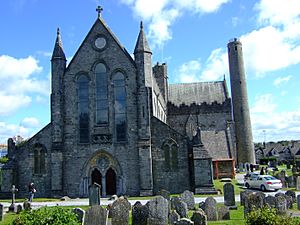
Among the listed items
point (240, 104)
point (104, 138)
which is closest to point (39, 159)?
point (104, 138)

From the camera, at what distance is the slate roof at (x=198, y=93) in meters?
48.4

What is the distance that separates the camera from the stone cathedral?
27.8m

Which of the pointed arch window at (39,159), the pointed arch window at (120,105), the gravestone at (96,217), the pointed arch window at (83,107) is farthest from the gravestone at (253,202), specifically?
the pointed arch window at (39,159)

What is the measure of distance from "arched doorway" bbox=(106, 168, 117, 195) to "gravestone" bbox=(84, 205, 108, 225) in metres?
16.1

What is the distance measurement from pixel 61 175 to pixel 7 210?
721cm

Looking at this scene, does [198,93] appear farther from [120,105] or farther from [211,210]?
[211,210]

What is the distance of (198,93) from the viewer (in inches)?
1965

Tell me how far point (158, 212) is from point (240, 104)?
1755 inches

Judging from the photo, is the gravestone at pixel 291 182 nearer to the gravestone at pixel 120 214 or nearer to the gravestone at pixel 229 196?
the gravestone at pixel 229 196

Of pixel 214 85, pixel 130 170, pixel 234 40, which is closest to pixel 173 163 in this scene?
pixel 130 170

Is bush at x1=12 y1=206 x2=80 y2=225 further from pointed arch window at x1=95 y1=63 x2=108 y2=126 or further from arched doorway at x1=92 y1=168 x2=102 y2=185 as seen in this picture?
pointed arch window at x1=95 y1=63 x2=108 y2=126

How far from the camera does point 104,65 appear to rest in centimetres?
2983

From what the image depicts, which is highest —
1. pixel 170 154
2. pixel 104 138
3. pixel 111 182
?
pixel 104 138

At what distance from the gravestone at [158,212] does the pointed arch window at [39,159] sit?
17789 millimetres
